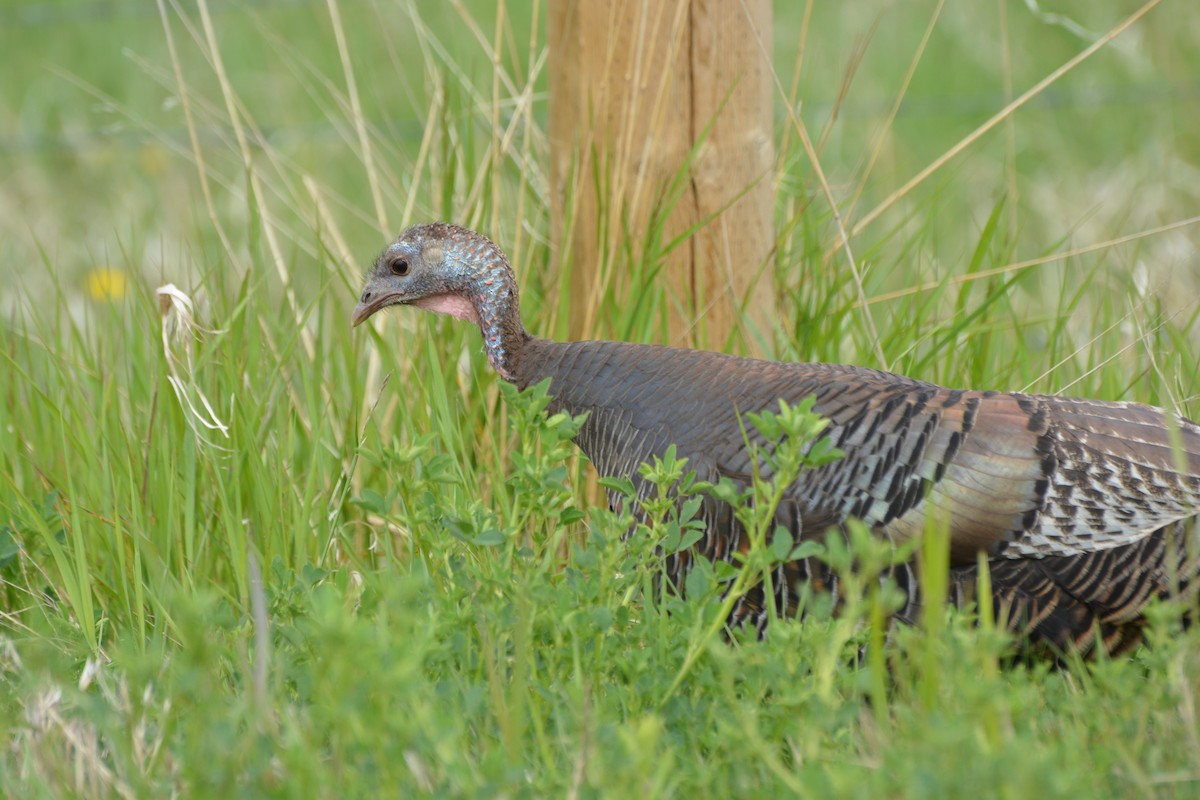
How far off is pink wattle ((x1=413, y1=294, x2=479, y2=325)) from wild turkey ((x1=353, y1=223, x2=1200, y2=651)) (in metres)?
0.55

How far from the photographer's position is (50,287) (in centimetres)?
627

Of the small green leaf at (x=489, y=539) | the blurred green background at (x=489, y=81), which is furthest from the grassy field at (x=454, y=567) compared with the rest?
the blurred green background at (x=489, y=81)

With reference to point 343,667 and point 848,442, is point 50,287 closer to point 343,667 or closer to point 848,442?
point 848,442

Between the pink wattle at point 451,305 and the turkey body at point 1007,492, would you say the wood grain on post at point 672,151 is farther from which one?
the turkey body at point 1007,492

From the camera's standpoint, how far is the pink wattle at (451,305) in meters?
3.29

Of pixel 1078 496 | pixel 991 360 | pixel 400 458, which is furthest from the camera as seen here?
pixel 991 360

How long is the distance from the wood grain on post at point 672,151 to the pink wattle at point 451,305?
1.31 ft

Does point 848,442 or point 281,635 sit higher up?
point 848,442

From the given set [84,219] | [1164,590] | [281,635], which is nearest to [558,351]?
[281,635]

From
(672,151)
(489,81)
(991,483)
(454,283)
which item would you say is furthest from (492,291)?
(489,81)

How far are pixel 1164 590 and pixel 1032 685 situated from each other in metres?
0.71

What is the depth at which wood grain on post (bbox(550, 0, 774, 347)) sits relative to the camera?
11.6ft

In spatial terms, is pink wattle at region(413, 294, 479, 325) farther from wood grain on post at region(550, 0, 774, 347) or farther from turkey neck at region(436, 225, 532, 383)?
wood grain on post at region(550, 0, 774, 347)

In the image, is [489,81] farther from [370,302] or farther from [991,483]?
[991,483]
